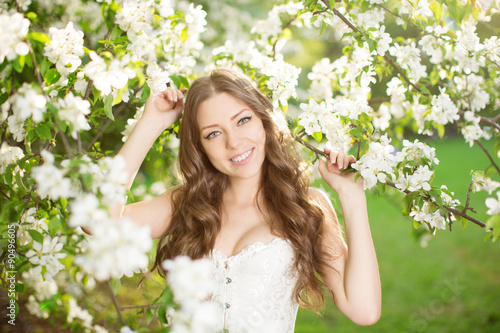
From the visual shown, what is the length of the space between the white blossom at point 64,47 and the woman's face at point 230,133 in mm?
621

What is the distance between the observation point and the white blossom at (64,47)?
1449mm

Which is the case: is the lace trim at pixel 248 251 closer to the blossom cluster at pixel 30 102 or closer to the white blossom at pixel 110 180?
the white blossom at pixel 110 180

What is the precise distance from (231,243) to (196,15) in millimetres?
1119

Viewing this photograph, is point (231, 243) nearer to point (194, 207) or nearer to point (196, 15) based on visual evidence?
point (194, 207)

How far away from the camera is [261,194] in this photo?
7.18 ft

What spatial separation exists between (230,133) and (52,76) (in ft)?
2.37

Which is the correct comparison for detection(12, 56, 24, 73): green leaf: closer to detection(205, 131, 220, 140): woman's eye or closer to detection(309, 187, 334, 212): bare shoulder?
detection(205, 131, 220, 140): woman's eye

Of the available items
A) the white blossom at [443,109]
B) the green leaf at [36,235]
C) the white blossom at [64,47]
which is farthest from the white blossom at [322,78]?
the green leaf at [36,235]

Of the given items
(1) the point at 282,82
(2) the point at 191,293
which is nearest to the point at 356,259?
(1) the point at 282,82

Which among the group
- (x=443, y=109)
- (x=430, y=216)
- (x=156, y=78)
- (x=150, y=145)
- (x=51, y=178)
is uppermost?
(x=51, y=178)

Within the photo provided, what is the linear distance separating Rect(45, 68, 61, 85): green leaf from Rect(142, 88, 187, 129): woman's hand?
44 cm

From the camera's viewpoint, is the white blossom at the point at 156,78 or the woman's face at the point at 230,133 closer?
the white blossom at the point at 156,78

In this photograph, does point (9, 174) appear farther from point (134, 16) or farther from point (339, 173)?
point (339, 173)

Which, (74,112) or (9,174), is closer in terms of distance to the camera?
(74,112)
